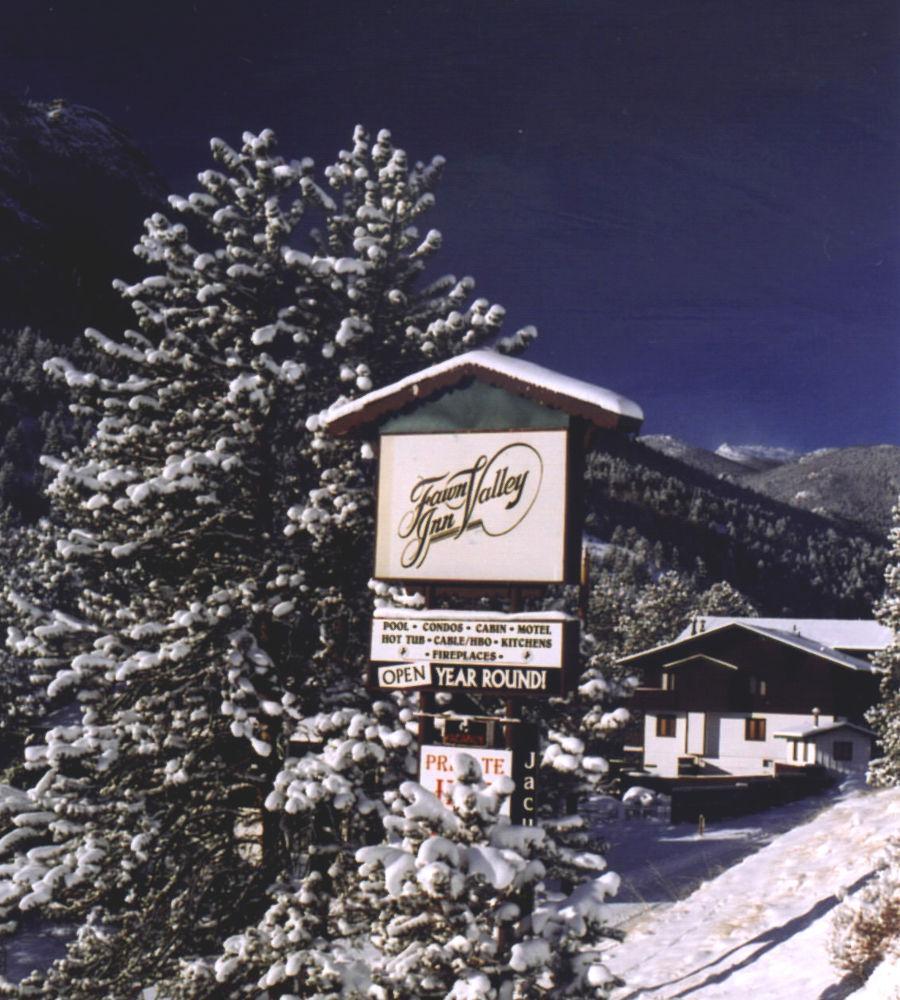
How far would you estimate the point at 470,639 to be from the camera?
1042 cm

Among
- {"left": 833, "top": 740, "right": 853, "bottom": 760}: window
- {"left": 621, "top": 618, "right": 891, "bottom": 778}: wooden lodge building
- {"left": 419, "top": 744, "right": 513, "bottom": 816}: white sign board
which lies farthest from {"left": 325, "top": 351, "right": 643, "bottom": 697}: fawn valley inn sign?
{"left": 833, "top": 740, "right": 853, "bottom": 760}: window

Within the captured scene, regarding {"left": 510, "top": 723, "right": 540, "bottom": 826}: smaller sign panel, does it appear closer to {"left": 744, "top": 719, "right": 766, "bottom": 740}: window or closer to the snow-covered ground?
the snow-covered ground

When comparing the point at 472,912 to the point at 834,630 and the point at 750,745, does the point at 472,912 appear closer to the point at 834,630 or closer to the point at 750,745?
the point at 750,745

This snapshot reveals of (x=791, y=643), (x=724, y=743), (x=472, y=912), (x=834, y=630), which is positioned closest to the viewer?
(x=472, y=912)

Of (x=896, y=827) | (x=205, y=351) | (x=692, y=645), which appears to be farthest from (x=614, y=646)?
(x=205, y=351)

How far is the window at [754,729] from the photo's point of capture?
6443 centimetres

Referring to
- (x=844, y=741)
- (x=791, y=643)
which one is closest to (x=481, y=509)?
(x=844, y=741)

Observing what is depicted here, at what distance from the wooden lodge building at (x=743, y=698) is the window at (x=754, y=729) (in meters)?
0.06

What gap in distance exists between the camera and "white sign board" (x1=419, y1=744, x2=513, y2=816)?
32.9 ft

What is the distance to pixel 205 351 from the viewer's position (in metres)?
14.7

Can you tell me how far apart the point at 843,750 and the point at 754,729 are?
22.3 feet

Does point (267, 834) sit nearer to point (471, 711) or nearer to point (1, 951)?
point (471, 711)

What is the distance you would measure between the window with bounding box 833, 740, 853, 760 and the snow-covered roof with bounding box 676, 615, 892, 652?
34.3 ft

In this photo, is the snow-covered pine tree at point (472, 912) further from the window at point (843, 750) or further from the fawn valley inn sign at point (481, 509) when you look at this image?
the window at point (843, 750)
